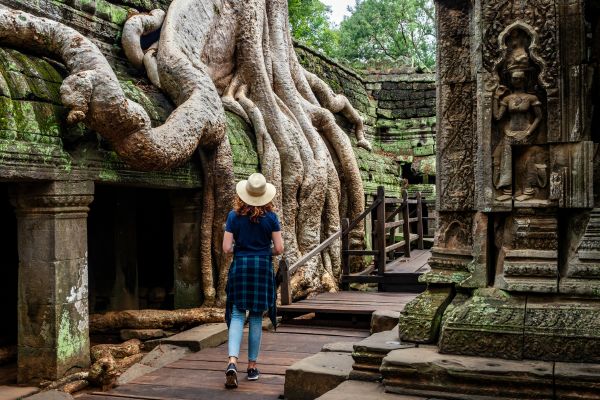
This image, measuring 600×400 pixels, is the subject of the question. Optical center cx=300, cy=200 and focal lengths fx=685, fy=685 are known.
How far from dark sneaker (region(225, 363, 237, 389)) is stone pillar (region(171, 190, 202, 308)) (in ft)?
8.27

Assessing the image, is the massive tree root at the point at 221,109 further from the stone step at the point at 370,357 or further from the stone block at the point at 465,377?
the stone block at the point at 465,377

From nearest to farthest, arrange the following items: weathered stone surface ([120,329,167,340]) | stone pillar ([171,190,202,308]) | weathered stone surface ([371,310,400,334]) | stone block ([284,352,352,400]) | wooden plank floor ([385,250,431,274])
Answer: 1. stone block ([284,352,352,400])
2. weathered stone surface ([371,310,400,334])
3. weathered stone surface ([120,329,167,340])
4. stone pillar ([171,190,202,308])
5. wooden plank floor ([385,250,431,274])

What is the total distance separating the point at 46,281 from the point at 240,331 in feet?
5.13

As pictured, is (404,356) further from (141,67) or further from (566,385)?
(141,67)

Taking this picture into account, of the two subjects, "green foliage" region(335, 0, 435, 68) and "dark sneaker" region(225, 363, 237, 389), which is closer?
"dark sneaker" region(225, 363, 237, 389)

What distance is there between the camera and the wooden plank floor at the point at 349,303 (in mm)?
7027

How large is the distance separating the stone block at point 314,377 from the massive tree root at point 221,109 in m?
2.34

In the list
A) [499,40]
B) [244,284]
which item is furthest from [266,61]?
[499,40]

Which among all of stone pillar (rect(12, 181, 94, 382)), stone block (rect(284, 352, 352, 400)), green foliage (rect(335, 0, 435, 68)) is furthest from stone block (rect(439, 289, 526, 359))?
green foliage (rect(335, 0, 435, 68))

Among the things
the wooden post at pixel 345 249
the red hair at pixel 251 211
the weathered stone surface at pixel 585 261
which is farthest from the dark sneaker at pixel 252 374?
the wooden post at pixel 345 249

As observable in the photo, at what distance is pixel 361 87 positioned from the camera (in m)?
15.3

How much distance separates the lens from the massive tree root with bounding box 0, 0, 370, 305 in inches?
209

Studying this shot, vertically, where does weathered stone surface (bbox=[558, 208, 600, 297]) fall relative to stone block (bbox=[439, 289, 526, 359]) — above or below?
above

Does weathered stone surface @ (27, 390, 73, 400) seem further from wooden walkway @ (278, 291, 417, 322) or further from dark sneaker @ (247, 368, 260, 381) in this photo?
wooden walkway @ (278, 291, 417, 322)
